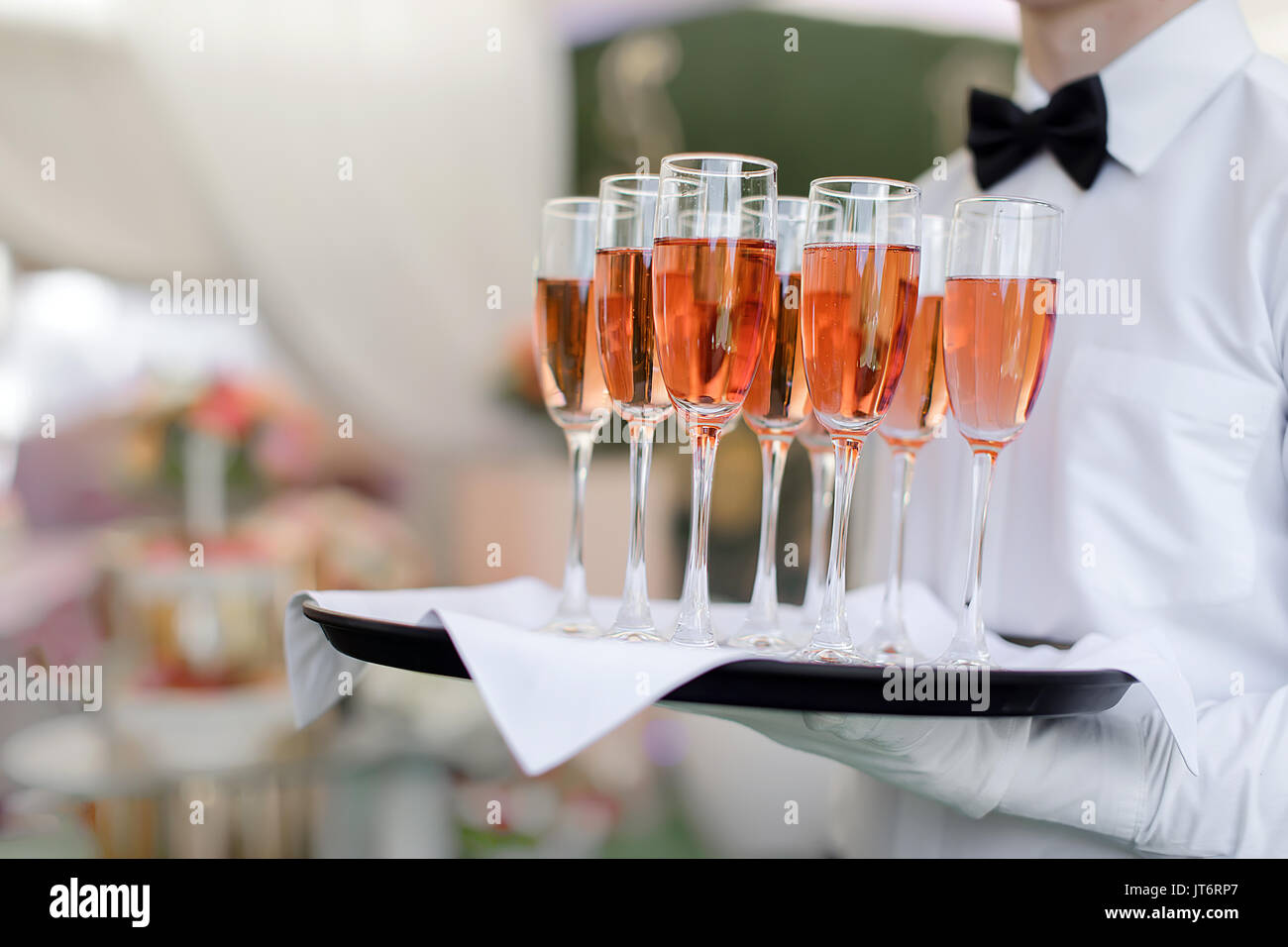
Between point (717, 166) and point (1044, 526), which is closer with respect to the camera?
point (717, 166)

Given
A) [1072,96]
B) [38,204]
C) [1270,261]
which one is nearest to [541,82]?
[38,204]

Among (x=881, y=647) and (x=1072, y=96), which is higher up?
(x=1072, y=96)

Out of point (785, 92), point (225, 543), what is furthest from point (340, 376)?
point (785, 92)

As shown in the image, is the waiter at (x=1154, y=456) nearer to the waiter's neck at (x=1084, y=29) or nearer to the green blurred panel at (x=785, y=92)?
the waiter's neck at (x=1084, y=29)

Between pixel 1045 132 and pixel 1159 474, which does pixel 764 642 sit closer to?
pixel 1159 474

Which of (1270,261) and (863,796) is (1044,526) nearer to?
(1270,261)

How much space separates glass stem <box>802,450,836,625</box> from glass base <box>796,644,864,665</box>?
0.23 m

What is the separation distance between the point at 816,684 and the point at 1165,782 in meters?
0.50

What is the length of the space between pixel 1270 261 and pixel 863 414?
1.79 ft

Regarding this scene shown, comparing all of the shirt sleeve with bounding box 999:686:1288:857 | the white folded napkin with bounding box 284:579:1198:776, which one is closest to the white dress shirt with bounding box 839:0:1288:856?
the shirt sleeve with bounding box 999:686:1288:857

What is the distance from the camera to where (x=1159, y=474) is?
48.3 inches

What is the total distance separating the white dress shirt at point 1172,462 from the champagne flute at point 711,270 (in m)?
0.51

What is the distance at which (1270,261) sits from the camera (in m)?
1.17

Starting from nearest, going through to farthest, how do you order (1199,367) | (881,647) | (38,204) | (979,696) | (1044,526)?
1. (979,696)
2. (881,647)
3. (1199,367)
4. (1044,526)
5. (38,204)
